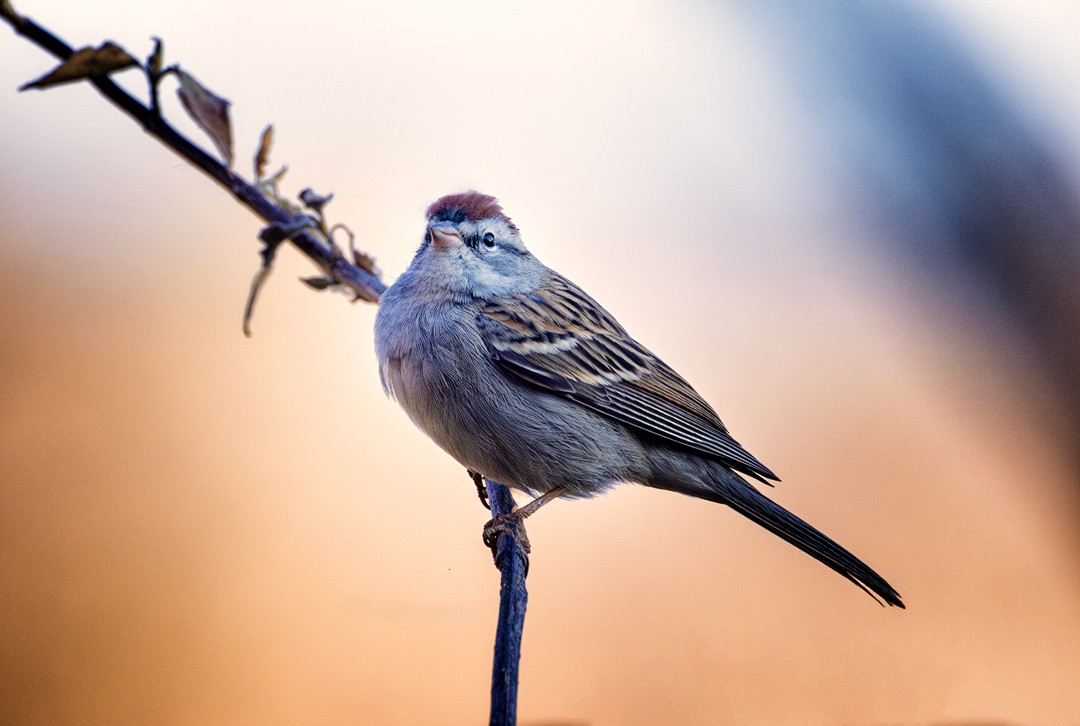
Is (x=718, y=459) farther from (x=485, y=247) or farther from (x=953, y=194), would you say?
(x=953, y=194)

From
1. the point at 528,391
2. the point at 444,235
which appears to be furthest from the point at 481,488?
the point at 444,235

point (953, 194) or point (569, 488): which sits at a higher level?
point (953, 194)

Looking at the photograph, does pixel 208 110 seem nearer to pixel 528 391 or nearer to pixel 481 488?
pixel 528 391

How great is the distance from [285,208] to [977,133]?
1133 millimetres

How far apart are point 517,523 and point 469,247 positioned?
884 millimetres

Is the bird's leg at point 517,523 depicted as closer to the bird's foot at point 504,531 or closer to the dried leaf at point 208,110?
the bird's foot at point 504,531

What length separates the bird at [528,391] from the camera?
2.39 meters

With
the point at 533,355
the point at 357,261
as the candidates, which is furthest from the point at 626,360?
the point at 357,261

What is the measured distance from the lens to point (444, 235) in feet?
8.52

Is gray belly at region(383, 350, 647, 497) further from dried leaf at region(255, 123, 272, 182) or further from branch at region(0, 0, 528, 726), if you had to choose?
dried leaf at region(255, 123, 272, 182)

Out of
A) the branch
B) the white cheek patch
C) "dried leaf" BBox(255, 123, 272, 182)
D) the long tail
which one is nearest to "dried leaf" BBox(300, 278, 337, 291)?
the branch

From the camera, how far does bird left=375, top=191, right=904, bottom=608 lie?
2.39 meters

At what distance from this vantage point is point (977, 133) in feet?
5.07

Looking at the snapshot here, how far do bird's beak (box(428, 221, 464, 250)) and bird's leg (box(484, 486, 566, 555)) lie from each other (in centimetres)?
73
